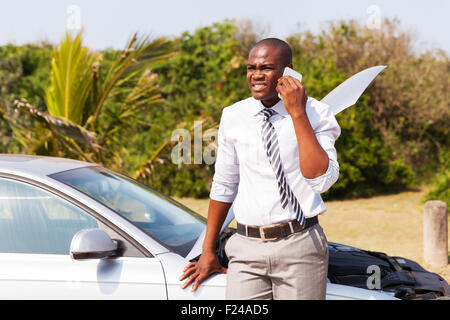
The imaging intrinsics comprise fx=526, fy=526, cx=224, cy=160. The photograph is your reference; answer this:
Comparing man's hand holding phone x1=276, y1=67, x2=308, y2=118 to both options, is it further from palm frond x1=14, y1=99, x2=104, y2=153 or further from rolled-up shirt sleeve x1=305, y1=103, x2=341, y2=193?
palm frond x1=14, y1=99, x2=104, y2=153

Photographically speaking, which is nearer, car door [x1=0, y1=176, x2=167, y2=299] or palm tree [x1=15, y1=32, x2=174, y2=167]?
car door [x1=0, y1=176, x2=167, y2=299]

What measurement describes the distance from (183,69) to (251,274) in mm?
13318

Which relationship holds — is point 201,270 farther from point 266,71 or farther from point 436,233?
point 436,233

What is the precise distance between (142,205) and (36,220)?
2.45ft

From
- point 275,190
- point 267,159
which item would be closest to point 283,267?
point 275,190

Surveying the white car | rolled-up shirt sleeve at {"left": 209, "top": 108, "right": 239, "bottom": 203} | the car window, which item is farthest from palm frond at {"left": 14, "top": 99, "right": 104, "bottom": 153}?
rolled-up shirt sleeve at {"left": 209, "top": 108, "right": 239, "bottom": 203}

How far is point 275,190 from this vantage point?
212 cm

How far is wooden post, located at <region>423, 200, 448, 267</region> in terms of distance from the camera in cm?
634

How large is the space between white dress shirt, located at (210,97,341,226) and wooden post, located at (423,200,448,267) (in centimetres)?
471

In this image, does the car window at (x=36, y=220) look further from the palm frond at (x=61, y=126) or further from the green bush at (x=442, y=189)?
the green bush at (x=442, y=189)

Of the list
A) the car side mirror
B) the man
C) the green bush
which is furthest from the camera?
the green bush

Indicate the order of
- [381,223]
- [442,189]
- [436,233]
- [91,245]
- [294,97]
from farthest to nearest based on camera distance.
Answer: [442,189], [381,223], [436,233], [91,245], [294,97]

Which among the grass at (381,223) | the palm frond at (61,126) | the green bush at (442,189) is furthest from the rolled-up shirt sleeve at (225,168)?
the green bush at (442,189)

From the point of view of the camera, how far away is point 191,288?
8.09 ft
